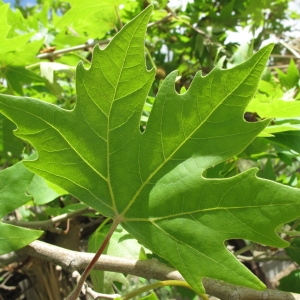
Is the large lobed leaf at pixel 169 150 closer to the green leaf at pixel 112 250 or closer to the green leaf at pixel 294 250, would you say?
the green leaf at pixel 112 250

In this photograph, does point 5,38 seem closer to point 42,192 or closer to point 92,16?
point 42,192

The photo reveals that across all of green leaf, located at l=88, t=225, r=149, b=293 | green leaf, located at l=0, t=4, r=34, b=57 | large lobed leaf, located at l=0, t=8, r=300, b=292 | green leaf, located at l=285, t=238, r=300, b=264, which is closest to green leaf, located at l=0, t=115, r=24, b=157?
green leaf, located at l=0, t=4, r=34, b=57

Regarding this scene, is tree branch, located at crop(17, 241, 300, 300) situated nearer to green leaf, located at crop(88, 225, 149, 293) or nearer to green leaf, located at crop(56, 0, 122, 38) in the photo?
green leaf, located at crop(88, 225, 149, 293)

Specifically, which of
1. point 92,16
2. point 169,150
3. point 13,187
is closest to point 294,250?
point 169,150

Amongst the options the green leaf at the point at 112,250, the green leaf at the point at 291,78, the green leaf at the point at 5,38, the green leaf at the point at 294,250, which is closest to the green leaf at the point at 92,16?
the green leaf at the point at 5,38

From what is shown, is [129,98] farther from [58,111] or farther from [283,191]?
[283,191]

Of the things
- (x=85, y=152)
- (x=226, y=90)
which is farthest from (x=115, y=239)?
(x=226, y=90)
